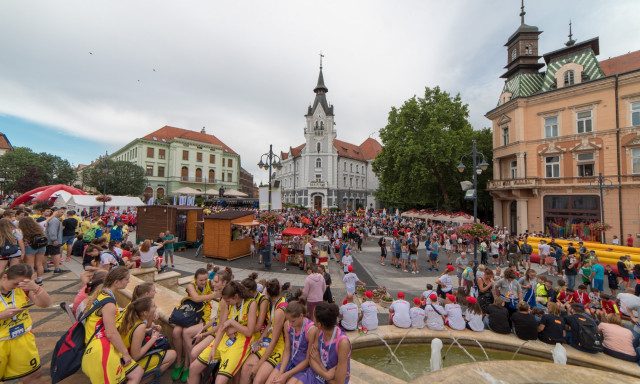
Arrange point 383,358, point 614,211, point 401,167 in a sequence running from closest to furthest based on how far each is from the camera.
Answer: point 383,358, point 614,211, point 401,167

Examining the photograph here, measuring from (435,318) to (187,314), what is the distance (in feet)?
17.7

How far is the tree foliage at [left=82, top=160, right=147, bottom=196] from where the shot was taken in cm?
3922

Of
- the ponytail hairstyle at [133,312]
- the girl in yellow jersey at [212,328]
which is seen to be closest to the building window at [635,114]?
the girl in yellow jersey at [212,328]

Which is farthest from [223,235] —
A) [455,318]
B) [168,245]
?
[455,318]

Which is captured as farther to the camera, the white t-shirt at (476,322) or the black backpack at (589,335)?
the white t-shirt at (476,322)

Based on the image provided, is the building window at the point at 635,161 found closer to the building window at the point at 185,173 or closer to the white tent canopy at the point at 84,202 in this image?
the white tent canopy at the point at 84,202

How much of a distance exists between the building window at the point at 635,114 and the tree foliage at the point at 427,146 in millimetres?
11849

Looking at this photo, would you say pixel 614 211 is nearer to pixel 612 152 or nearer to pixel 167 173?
pixel 612 152

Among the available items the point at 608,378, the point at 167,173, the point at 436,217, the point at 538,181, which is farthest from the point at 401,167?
the point at 167,173

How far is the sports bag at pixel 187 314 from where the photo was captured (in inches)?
157

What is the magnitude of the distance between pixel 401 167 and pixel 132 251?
2667 cm

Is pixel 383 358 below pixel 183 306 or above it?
below

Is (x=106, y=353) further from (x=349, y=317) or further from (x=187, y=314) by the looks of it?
(x=349, y=317)

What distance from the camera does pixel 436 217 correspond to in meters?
27.4
